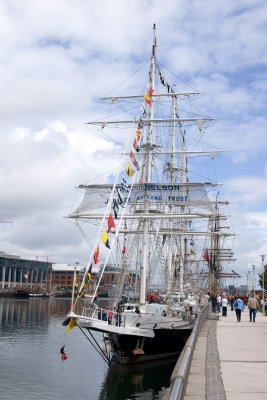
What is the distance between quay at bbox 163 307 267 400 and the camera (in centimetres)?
989

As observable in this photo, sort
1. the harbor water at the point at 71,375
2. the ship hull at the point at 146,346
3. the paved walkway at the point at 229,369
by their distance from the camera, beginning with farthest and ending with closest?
the ship hull at the point at 146,346 < the harbor water at the point at 71,375 < the paved walkway at the point at 229,369

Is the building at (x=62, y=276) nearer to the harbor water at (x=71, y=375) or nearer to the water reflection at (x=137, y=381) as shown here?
the harbor water at (x=71, y=375)

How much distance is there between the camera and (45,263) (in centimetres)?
18438

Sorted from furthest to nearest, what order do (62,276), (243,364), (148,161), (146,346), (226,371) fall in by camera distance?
(62,276)
(148,161)
(146,346)
(243,364)
(226,371)

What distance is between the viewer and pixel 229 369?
13.0 meters

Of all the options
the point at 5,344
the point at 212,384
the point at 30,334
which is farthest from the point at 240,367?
the point at 30,334

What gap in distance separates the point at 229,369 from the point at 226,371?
34 cm

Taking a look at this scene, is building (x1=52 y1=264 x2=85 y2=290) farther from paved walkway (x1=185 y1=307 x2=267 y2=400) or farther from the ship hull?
paved walkway (x1=185 y1=307 x2=267 y2=400)

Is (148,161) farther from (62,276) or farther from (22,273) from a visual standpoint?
(62,276)

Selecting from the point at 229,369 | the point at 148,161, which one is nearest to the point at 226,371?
the point at 229,369

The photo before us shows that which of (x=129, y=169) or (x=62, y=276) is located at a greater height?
(x=129, y=169)

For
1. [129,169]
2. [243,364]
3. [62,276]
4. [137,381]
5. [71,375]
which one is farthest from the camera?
[62,276]

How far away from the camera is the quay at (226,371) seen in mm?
9891

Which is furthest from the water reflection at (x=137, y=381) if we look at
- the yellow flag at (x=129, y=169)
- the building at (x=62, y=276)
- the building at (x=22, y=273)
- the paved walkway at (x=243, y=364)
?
the building at (x=62, y=276)
